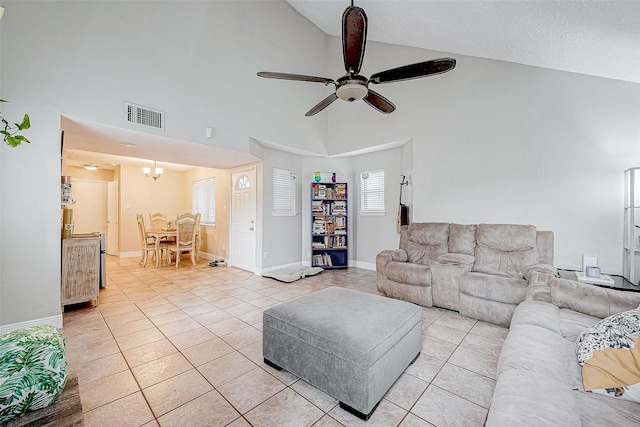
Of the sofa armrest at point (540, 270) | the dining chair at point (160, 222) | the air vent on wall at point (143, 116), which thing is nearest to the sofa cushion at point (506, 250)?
the sofa armrest at point (540, 270)

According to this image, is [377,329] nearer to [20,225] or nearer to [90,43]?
[20,225]

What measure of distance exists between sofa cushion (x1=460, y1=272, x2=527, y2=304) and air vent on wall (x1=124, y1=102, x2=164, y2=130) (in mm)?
4282

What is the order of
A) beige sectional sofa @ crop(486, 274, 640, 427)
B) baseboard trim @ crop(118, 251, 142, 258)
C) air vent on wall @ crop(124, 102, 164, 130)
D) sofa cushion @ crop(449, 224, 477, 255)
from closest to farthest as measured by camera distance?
beige sectional sofa @ crop(486, 274, 640, 427)
air vent on wall @ crop(124, 102, 164, 130)
sofa cushion @ crop(449, 224, 477, 255)
baseboard trim @ crop(118, 251, 142, 258)

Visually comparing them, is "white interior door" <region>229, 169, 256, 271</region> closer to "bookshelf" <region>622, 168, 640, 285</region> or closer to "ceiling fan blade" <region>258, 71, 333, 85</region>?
"ceiling fan blade" <region>258, 71, 333, 85</region>

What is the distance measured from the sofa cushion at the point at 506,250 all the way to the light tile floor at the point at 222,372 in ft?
2.44

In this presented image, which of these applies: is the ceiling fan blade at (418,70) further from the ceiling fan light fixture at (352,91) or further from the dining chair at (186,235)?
the dining chair at (186,235)

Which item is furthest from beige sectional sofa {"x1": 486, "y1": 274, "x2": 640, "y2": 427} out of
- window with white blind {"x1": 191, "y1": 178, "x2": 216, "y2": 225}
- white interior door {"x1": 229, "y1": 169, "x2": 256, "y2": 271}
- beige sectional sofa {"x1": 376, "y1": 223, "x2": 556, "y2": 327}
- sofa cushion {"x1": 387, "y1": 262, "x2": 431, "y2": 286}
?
window with white blind {"x1": 191, "y1": 178, "x2": 216, "y2": 225}

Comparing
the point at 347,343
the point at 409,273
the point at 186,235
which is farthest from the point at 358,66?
the point at 186,235

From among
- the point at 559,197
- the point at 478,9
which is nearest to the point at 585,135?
the point at 559,197

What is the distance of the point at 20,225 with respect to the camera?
2.66m

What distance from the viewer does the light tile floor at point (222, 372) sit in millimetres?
1642

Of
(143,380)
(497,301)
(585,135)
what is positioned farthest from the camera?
(585,135)

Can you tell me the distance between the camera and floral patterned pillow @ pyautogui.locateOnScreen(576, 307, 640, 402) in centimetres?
118

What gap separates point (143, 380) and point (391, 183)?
4.72 metres
